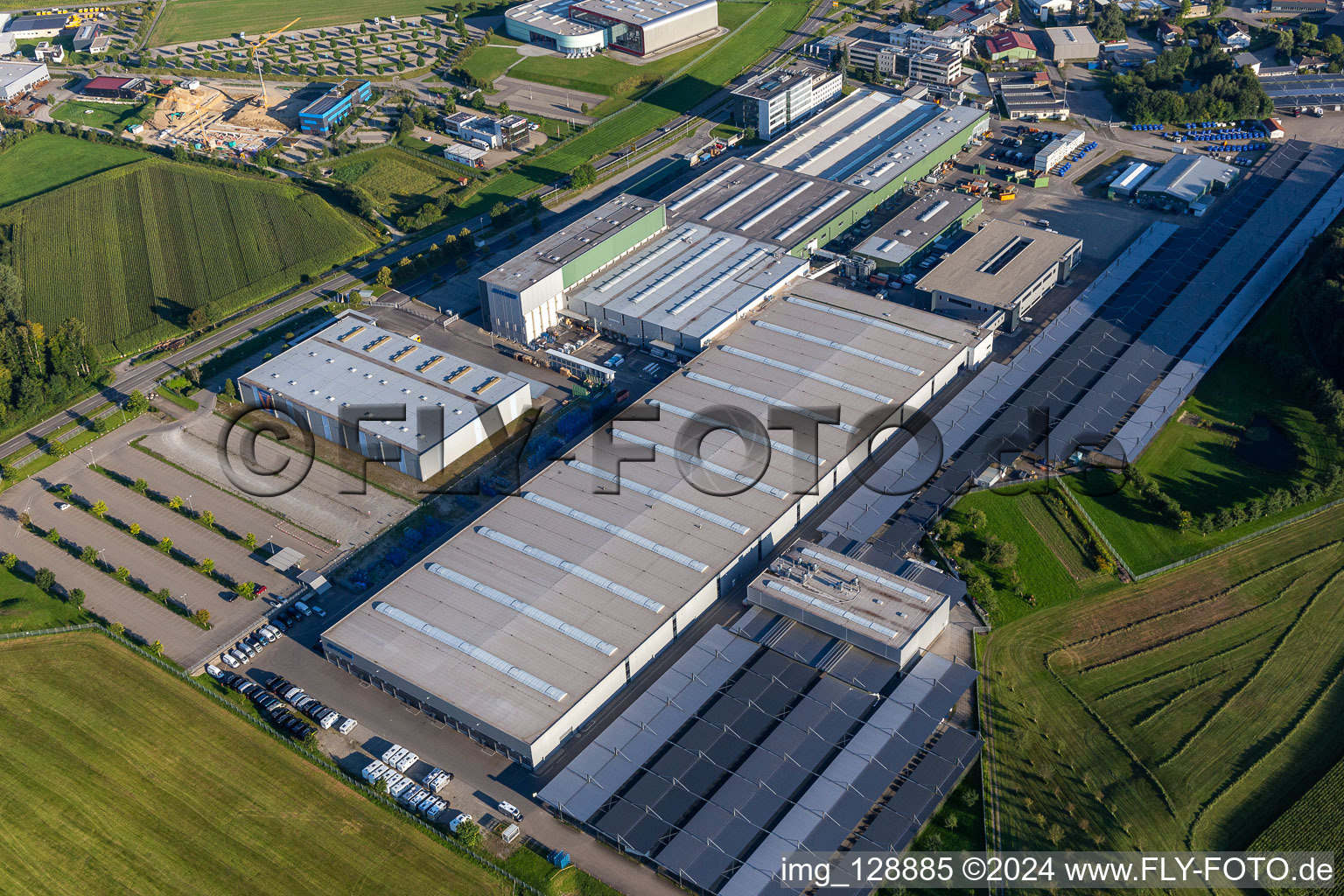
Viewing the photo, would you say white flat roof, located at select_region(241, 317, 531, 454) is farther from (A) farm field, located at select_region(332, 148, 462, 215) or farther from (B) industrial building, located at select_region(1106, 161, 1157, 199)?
(B) industrial building, located at select_region(1106, 161, 1157, 199)

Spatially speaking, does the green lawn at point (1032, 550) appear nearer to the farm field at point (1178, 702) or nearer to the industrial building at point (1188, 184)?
the farm field at point (1178, 702)

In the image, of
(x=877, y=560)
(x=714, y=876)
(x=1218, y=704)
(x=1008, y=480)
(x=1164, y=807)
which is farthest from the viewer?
(x=1008, y=480)

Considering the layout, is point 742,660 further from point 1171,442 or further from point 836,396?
point 1171,442

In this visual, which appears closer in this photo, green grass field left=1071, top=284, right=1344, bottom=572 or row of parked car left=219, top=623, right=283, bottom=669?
row of parked car left=219, top=623, right=283, bottom=669

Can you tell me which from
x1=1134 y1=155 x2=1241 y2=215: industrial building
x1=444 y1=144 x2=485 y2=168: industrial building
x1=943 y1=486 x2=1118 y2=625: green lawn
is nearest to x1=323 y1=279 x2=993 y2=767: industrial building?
x1=943 y1=486 x2=1118 y2=625: green lawn

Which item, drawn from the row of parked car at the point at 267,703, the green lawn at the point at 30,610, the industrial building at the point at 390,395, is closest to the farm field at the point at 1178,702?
the row of parked car at the point at 267,703

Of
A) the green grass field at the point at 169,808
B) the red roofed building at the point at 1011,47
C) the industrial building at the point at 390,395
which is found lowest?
the green grass field at the point at 169,808

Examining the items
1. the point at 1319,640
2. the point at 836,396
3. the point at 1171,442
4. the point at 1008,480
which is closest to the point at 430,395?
the point at 836,396
